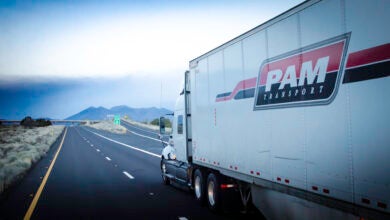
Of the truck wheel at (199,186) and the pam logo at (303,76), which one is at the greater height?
the pam logo at (303,76)

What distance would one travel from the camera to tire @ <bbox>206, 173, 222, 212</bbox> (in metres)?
9.52

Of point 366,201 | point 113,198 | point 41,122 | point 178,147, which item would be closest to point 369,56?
point 366,201

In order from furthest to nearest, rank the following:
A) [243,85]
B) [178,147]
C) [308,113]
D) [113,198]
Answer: [178,147] < [113,198] < [243,85] < [308,113]

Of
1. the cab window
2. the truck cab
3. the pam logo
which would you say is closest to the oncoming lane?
the truck cab

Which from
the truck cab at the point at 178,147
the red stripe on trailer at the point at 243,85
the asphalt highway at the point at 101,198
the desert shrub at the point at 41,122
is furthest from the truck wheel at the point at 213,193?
the desert shrub at the point at 41,122

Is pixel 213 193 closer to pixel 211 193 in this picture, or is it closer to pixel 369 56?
pixel 211 193

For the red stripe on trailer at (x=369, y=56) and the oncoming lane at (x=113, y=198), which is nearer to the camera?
the red stripe on trailer at (x=369, y=56)

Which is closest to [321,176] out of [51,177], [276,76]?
[276,76]

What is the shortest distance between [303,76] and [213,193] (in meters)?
4.69

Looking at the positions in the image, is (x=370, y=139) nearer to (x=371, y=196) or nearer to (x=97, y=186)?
(x=371, y=196)

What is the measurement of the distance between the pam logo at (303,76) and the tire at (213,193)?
2.87 meters

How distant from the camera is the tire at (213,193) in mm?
9516

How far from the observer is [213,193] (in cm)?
980

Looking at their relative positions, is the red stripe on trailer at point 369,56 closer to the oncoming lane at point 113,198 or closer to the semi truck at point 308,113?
the semi truck at point 308,113
